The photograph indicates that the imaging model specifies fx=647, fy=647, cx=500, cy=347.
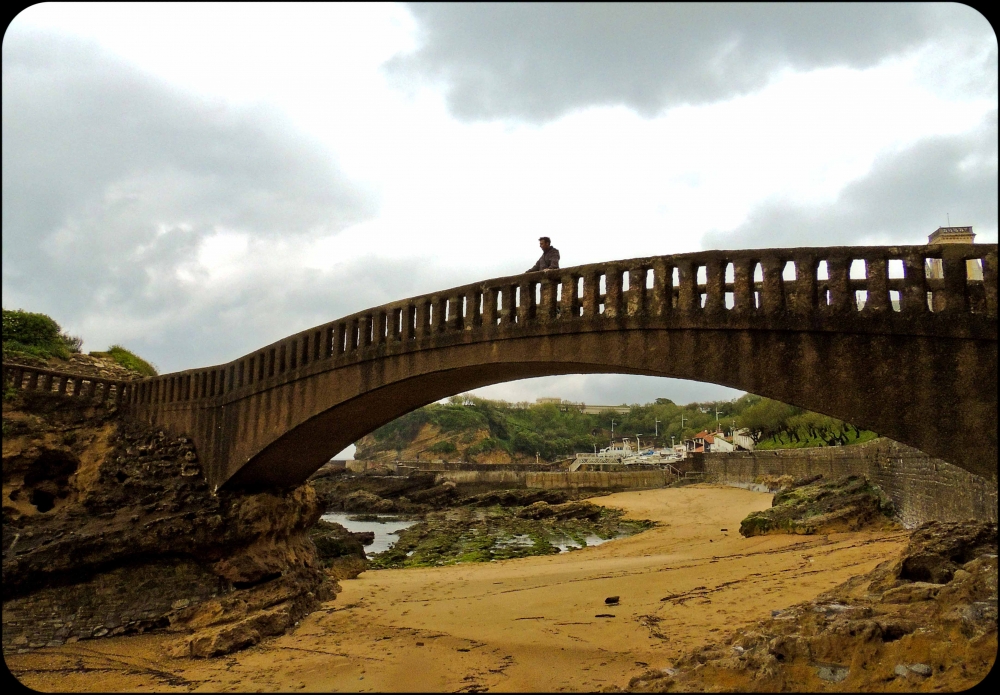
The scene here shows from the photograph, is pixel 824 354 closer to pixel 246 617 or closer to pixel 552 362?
pixel 552 362

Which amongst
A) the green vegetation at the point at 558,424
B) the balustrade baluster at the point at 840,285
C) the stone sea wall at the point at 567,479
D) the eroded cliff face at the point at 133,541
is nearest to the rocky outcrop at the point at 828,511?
the balustrade baluster at the point at 840,285

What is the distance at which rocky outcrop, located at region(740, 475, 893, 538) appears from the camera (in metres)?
17.9

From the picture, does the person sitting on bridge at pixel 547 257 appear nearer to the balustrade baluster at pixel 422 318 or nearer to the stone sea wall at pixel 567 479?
the balustrade baluster at pixel 422 318

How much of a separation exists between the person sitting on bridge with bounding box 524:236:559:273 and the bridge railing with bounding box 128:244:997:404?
61 cm

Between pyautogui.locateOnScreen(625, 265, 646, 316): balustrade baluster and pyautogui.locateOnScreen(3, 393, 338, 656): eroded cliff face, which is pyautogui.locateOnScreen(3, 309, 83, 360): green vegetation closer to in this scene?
pyautogui.locateOnScreen(3, 393, 338, 656): eroded cliff face

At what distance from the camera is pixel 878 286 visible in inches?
310

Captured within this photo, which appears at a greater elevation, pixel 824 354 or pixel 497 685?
pixel 824 354

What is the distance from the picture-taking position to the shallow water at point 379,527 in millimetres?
29938

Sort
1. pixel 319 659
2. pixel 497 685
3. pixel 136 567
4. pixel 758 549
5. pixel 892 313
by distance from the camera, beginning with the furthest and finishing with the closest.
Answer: pixel 758 549
pixel 136 567
pixel 319 659
pixel 497 685
pixel 892 313

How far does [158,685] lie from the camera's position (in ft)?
35.2

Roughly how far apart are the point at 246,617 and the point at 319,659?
10.0 ft

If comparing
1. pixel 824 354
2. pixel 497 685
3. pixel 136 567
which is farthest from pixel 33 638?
pixel 824 354

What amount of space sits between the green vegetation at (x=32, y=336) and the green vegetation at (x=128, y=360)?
6.77 feet

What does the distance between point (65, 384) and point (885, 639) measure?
773 inches
